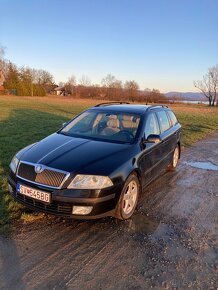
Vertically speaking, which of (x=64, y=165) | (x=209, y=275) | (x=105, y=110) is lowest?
(x=209, y=275)

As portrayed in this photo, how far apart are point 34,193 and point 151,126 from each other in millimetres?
2646

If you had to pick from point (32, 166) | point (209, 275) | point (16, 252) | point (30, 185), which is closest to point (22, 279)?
point (16, 252)

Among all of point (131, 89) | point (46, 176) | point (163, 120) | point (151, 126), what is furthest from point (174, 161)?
point (131, 89)

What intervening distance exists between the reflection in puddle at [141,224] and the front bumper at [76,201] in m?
0.44

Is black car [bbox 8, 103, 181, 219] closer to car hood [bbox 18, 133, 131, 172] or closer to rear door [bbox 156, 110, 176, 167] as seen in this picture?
car hood [bbox 18, 133, 131, 172]

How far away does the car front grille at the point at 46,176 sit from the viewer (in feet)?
11.3

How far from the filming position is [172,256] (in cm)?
317

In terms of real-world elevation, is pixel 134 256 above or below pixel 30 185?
below

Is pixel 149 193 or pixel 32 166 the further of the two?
pixel 149 193

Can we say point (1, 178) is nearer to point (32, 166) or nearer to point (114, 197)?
point (32, 166)

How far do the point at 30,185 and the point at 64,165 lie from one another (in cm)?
52

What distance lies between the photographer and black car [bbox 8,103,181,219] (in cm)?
343

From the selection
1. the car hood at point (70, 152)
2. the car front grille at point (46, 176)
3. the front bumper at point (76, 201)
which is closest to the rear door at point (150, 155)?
the car hood at point (70, 152)

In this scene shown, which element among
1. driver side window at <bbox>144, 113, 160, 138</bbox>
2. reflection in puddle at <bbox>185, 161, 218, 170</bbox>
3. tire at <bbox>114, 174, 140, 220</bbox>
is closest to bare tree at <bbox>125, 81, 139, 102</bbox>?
reflection in puddle at <bbox>185, 161, 218, 170</bbox>
